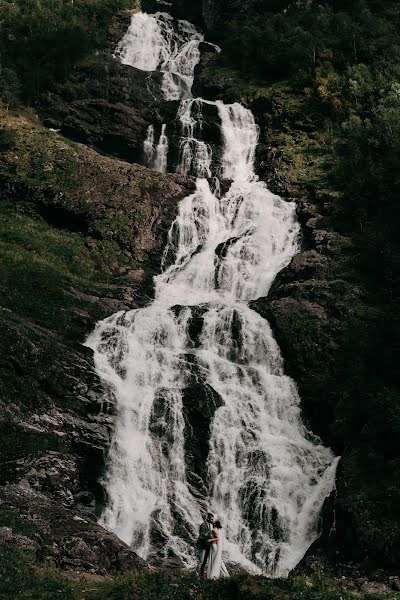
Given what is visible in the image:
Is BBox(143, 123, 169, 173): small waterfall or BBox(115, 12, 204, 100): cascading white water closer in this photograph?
BBox(143, 123, 169, 173): small waterfall

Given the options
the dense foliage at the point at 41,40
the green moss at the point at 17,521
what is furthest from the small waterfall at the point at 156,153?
the green moss at the point at 17,521

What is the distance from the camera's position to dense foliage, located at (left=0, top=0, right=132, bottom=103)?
5759cm

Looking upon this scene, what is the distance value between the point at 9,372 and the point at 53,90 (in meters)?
35.3

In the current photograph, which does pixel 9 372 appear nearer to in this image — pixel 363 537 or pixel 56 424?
pixel 56 424

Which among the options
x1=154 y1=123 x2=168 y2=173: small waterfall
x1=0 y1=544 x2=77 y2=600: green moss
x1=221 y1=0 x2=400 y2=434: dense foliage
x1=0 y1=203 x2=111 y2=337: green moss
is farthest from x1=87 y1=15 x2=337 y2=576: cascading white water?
x1=154 y1=123 x2=168 y2=173: small waterfall

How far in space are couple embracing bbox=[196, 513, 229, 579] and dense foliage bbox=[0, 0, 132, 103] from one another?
44.9 meters

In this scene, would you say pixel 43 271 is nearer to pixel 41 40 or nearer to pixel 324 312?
pixel 324 312

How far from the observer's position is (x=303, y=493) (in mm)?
28859

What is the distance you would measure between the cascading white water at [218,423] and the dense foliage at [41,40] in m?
23.5

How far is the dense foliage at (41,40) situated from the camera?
2267 inches

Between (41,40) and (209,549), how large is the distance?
53.0 metres

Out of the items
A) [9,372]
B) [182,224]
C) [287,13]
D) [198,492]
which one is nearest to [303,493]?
[198,492]

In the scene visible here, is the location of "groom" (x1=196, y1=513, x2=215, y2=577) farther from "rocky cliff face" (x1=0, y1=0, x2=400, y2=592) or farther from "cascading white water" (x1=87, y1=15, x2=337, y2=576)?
"cascading white water" (x1=87, y1=15, x2=337, y2=576)

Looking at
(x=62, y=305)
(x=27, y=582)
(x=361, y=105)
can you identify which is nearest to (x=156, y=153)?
(x=361, y=105)
